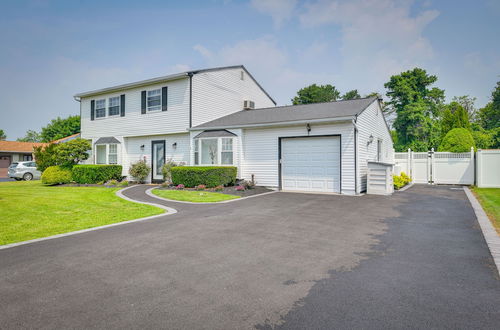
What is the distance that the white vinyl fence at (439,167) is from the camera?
15.8m

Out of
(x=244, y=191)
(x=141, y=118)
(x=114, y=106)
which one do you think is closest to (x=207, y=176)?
(x=244, y=191)

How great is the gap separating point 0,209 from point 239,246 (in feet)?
24.9

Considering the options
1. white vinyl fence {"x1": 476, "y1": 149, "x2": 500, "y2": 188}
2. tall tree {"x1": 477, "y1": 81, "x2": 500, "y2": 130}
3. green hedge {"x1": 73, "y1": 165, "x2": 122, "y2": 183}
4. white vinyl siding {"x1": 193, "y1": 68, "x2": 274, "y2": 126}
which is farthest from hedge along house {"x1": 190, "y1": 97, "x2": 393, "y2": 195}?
tall tree {"x1": 477, "y1": 81, "x2": 500, "y2": 130}

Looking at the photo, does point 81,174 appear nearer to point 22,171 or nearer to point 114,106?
point 114,106

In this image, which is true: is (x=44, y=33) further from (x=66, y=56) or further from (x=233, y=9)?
(x=233, y=9)

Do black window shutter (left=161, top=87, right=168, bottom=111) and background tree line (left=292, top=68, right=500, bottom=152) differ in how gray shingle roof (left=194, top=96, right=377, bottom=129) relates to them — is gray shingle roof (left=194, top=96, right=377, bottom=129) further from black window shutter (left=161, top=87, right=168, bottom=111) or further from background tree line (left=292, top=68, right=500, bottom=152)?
background tree line (left=292, top=68, right=500, bottom=152)

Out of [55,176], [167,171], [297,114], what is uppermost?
Answer: [297,114]

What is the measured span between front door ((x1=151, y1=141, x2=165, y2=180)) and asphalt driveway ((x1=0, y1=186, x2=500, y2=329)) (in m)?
10.8

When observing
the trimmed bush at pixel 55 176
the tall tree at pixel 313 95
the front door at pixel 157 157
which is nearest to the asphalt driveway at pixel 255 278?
the front door at pixel 157 157

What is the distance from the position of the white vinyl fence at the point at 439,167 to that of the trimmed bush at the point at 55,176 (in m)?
20.0

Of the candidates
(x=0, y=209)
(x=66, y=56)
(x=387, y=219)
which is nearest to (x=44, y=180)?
(x=66, y=56)

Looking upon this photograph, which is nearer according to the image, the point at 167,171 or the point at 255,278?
the point at 255,278

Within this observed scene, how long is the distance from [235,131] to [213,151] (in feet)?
5.28

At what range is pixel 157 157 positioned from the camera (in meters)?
16.8
